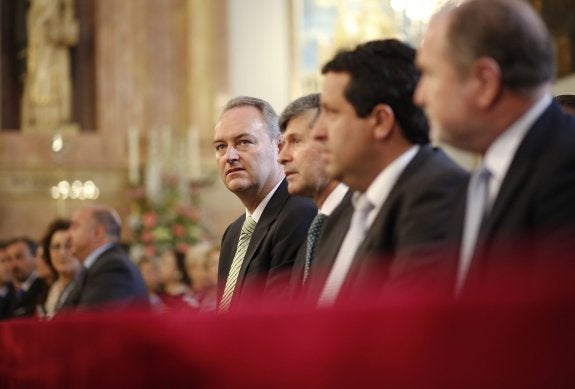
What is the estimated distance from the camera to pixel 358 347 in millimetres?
1537

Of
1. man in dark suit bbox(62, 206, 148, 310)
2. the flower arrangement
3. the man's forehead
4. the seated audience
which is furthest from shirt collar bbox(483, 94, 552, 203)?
the flower arrangement

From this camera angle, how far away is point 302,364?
158cm

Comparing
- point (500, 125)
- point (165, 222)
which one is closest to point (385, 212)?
point (500, 125)

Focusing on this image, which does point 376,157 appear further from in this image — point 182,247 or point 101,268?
point 182,247

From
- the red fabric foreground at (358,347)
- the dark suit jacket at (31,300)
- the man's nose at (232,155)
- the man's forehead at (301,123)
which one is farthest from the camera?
the dark suit jacket at (31,300)

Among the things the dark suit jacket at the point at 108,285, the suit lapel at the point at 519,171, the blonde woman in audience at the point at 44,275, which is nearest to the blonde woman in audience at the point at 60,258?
the blonde woman in audience at the point at 44,275

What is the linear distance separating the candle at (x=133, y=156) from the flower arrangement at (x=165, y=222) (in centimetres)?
20

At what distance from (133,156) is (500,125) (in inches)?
484

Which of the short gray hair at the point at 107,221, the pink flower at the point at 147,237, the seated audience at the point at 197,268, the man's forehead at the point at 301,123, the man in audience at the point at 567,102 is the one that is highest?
the man in audience at the point at 567,102

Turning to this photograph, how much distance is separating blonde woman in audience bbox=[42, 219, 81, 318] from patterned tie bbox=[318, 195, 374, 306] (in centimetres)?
435

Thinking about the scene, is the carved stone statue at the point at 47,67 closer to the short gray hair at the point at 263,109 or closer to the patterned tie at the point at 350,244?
the short gray hair at the point at 263,109

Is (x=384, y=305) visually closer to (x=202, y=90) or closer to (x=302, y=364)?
(x=302, y=364)

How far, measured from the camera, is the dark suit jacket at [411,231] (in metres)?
2.38

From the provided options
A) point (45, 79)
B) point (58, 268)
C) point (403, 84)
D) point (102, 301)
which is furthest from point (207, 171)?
point (403, 84)
